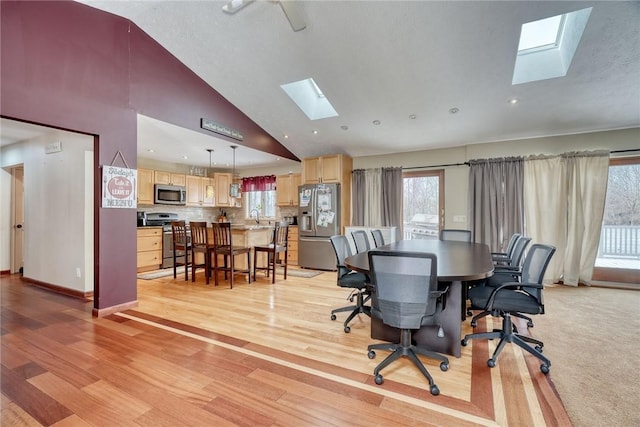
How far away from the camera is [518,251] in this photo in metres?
3.21

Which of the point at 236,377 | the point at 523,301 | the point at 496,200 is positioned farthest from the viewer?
the point at 496,200

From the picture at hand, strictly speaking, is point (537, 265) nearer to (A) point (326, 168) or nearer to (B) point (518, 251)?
(B) point (518, 251)

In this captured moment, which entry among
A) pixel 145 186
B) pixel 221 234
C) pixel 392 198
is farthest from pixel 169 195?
pixel 392 198

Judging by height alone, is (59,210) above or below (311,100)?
below

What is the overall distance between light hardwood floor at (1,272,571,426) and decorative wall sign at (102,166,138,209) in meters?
1.27

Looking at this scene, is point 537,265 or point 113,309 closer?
point 537,265

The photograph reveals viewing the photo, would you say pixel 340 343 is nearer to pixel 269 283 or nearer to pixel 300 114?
pixel 269 283

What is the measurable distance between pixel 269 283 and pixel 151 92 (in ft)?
10.6

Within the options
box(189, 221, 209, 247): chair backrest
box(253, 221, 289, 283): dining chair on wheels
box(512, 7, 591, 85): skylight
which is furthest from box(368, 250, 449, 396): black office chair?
box(189, 221, 209, 247): chair backrest

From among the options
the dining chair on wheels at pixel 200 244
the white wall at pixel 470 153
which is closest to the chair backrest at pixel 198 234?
the dining chair on wheels at pixel 200 244

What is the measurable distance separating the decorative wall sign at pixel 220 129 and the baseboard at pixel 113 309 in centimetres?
264

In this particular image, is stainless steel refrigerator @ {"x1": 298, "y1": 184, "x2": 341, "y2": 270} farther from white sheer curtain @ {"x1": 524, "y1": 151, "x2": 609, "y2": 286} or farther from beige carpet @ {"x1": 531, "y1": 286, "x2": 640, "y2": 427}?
beige carpet @ {"x1": 531, "y1": 286, "x2": 640, "y2": 427}

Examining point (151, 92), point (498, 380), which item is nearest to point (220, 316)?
point (498, 380)

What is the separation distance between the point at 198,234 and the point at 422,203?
4.29 metres
